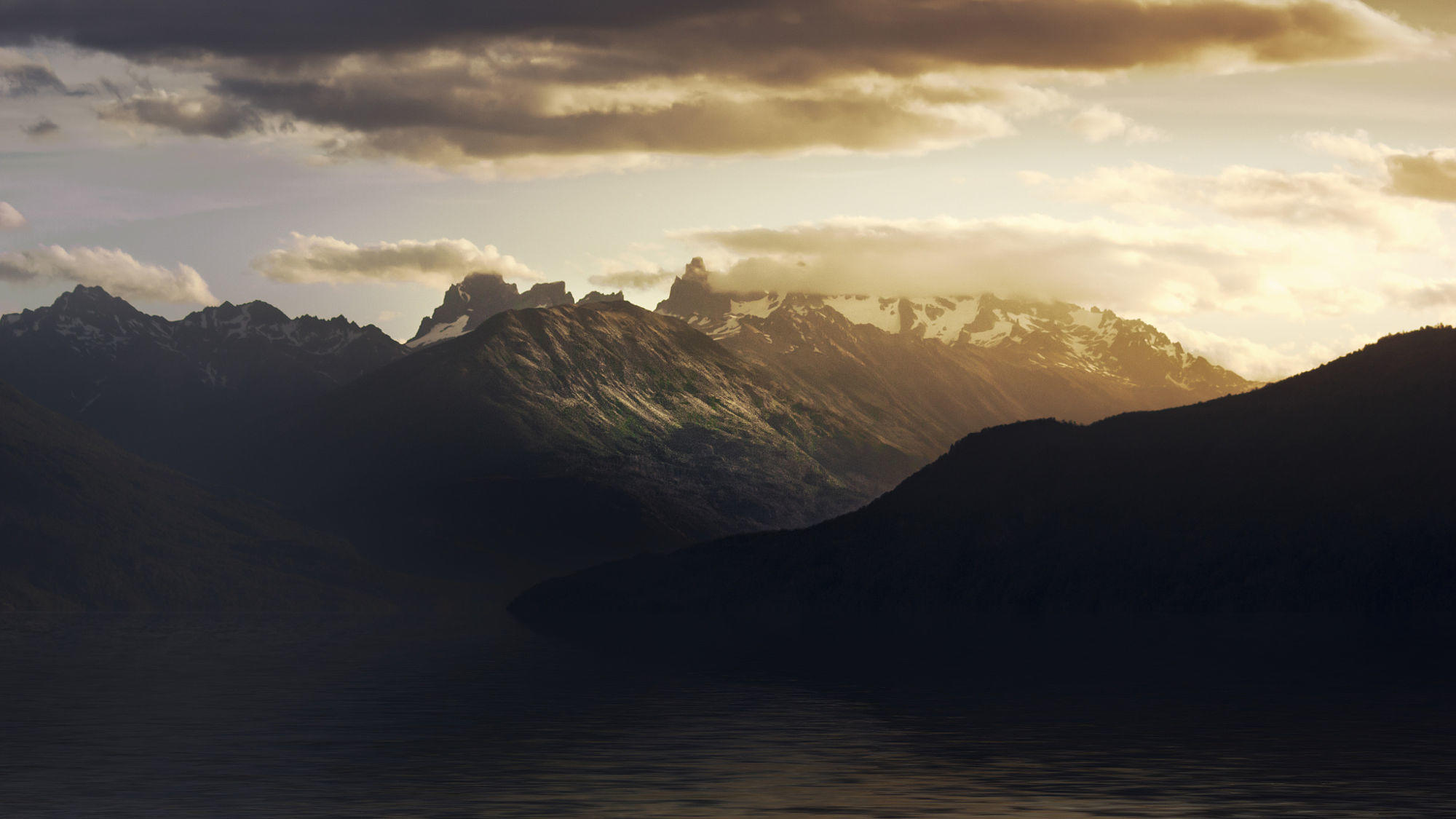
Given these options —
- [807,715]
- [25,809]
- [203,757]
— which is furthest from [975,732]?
[25,809]

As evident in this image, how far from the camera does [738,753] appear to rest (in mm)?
107812

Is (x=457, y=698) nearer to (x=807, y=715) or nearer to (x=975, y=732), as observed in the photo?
(x=807, y=715)

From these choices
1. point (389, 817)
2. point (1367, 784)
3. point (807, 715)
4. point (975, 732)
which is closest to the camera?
point (389, 817)

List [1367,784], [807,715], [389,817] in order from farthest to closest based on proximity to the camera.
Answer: [807,715]
[1367,784]
[389,817]

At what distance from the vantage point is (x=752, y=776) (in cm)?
9438

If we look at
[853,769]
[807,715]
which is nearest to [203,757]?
[853,769]

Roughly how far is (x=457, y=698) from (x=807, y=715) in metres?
42.8

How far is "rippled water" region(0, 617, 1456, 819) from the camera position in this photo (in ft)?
269

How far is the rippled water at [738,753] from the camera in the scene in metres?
82.1

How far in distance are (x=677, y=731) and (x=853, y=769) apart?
96.1ft

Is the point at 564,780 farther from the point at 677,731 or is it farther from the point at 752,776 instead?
the point at 677,731

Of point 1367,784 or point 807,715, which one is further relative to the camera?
point 807,715

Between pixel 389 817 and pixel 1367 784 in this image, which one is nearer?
pixel 389 817

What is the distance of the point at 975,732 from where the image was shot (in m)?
122
